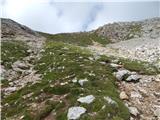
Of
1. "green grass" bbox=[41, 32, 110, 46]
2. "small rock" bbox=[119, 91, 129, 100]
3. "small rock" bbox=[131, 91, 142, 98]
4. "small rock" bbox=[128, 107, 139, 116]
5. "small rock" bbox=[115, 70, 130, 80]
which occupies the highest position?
"small rock" bbox=[115, 70, 130, 80]

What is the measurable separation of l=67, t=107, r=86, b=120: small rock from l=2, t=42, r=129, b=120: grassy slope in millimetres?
334

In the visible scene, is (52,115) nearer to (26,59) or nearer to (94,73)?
(94,73)

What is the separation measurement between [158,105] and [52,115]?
7.27 meters

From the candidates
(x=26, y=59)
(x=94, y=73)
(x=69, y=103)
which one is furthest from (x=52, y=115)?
(x=26, y=59)

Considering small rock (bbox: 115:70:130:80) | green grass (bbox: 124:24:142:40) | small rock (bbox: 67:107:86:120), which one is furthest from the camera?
green grass (bbox: 124:24:142:40)

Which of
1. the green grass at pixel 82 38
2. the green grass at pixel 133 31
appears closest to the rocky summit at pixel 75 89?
the green grass at pixel 82 38

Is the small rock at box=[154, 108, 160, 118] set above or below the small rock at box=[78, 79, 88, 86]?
below

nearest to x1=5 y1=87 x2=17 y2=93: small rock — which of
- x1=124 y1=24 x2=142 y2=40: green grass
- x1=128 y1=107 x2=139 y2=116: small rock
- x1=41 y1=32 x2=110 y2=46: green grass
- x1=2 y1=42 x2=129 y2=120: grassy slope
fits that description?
x1=2 y1=42 x2=129 y2=120: grassy slope

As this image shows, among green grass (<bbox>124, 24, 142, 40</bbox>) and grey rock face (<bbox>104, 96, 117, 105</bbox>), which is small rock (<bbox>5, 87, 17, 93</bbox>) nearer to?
grey rock face (<bbox>104, 96, 117, 105</bbox>)

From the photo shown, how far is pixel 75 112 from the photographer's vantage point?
22859 mm

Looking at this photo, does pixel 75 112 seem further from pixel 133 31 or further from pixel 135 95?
pixel 133 31

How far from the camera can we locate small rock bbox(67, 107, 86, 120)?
22328 millimetres

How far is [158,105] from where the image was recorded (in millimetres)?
26516

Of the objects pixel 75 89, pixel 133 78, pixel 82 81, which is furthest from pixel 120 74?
pixel 75 89
